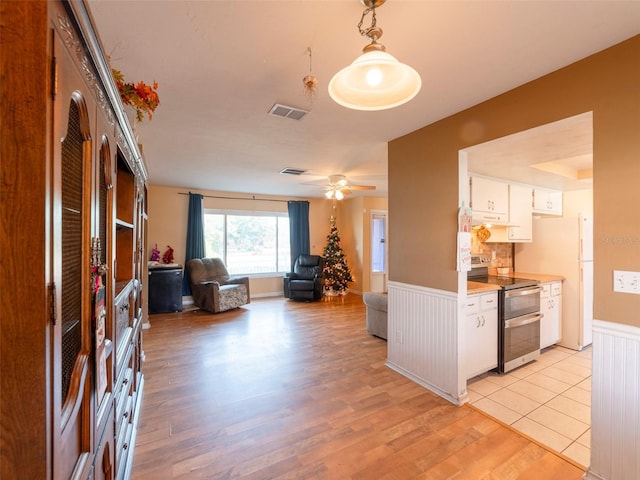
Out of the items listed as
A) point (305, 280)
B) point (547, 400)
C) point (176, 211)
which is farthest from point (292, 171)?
point (547, 400)

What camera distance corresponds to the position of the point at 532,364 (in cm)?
329

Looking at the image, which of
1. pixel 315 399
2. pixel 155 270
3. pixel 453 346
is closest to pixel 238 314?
pixel 155 270

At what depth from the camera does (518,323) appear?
122 inches

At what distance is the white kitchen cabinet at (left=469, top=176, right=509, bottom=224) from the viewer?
3.35 meters

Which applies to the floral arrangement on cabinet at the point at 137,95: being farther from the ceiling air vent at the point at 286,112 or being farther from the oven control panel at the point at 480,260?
the oven control panel at the point at 480,260

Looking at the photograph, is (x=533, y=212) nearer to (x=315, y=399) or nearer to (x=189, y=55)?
(x=315, y=399)

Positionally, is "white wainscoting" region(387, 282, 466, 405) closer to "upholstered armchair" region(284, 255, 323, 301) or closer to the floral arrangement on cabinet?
the floral arrangement on cabinet

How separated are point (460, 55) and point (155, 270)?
5.34 meters

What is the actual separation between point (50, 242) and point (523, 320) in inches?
151

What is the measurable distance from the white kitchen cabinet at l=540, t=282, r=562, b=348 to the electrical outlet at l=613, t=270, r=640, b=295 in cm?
213

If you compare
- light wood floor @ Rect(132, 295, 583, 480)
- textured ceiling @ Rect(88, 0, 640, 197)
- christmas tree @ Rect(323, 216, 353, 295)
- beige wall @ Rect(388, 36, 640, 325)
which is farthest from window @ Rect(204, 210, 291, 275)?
beige wall @ Rect(388, 36, 640, 325)

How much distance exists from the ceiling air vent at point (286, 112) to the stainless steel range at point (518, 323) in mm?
2549

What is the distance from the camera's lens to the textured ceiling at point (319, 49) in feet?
4.47

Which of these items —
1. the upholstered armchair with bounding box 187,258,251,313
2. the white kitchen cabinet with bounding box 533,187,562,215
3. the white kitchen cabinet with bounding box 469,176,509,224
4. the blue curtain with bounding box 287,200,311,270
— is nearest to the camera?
the white kitchen cabinet with bounding box 469,176,509,224
